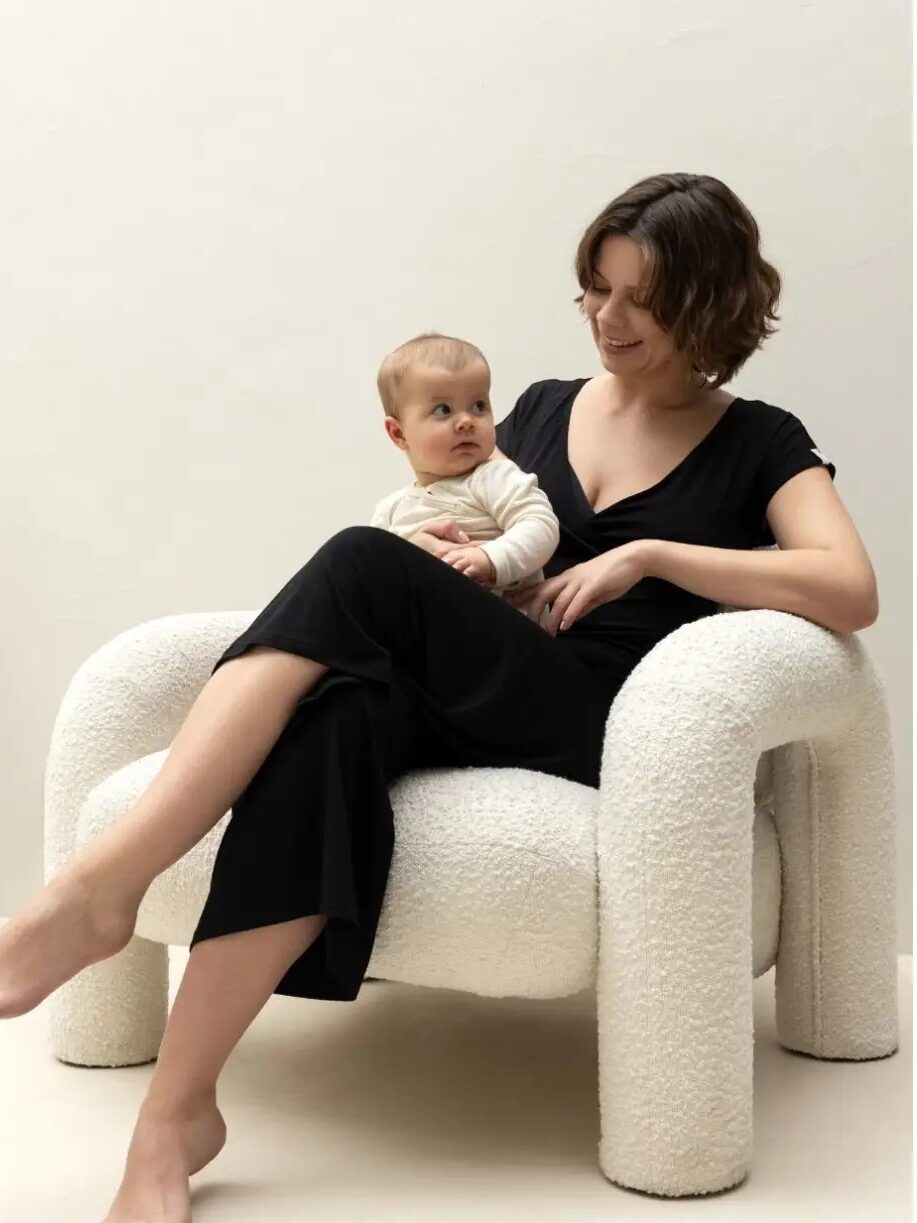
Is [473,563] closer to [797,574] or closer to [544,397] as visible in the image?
[797,574]

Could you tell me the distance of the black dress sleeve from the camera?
1.81 meters

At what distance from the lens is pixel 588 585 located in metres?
1.66

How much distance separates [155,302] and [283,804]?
1.34 m

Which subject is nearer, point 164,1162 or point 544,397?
point 164,1162

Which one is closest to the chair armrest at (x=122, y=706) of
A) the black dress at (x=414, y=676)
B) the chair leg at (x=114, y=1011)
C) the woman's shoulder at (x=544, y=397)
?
the chair leg at (x=114, y=1011)

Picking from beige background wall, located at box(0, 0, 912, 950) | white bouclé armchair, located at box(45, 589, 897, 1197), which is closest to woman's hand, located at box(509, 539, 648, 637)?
white bouclé armchair, located at box(45, 589, 897, 1197)

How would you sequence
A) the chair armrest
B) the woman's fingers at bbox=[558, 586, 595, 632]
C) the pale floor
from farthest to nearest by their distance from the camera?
the chair armrest → the woman's fingers at bbox=[558, 586, 595, 632] → the pale floor

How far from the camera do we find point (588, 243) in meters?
1.85

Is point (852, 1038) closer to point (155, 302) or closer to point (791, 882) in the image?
point (791, 882)

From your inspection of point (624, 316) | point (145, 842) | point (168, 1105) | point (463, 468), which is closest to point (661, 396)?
point (624, 316)

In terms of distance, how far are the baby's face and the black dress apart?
0.19 meters

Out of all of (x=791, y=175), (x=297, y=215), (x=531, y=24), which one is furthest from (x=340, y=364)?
(x=791, y=175)

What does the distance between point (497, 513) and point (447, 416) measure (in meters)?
0.12

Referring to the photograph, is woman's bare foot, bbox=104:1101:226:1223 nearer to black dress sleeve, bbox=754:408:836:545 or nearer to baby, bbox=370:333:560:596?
baby, bbox=370:333:560:596
